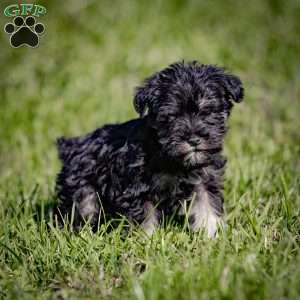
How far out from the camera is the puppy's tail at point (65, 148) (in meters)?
6.62

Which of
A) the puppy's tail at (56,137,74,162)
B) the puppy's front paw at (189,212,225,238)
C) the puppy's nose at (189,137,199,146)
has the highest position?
the puppy's nose at (189,137,199,146)

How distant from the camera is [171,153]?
523cm

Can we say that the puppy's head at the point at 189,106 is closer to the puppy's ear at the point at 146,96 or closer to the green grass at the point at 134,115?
the puppy's ear at the point at 146,96

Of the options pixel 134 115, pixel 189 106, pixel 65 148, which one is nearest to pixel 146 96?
pixel 189 106

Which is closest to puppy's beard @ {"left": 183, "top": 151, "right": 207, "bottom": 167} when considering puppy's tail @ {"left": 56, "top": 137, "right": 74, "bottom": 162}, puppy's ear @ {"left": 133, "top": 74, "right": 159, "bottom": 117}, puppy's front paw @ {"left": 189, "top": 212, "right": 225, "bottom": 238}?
puppy's front paw @ {"left": 189, "top": 212, "right": 225, "bottom": 238}

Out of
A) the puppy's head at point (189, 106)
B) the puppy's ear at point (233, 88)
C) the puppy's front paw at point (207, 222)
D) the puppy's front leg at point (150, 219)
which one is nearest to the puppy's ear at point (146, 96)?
the puppy's head at point (189, 106)

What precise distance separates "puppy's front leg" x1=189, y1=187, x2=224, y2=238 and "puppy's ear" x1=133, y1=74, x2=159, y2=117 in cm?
85

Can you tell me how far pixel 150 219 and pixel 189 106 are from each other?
99 centimetres

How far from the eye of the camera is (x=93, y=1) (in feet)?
43.6

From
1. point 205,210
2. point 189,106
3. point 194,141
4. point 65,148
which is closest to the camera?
point 194,141

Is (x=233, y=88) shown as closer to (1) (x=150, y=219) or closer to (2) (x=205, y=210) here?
(2) (x=205, y=210)

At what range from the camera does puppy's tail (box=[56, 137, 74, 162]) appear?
6.62m

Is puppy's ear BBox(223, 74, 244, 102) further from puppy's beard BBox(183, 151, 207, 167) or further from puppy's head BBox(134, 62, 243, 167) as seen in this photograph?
puppy's beard BBox(183, 151, 207, 167)

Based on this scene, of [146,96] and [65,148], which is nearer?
[146,96]
